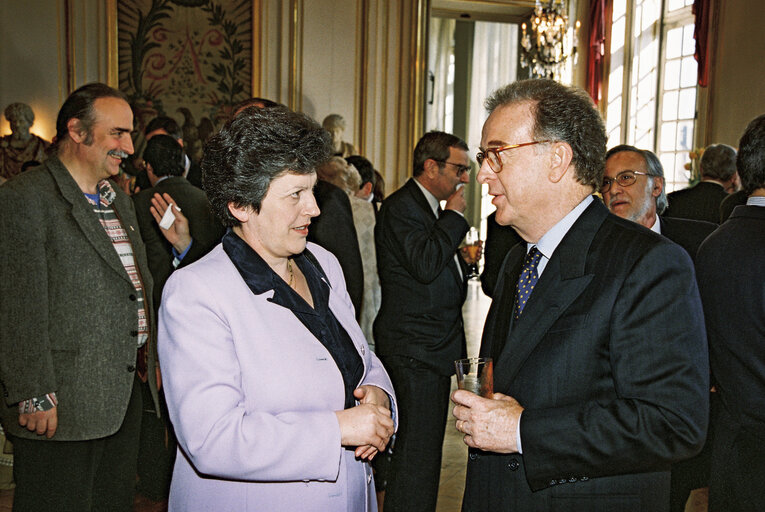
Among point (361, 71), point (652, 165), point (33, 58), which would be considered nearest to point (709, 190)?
point (652, 165)

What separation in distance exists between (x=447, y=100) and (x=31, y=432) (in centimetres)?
1352

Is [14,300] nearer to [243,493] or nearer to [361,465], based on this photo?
[243,493]

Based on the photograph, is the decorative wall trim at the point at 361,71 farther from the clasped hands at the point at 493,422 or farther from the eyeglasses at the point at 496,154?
the clasped hands at the point at 493,422

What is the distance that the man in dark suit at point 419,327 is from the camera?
3.16 m

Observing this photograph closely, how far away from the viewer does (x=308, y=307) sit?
69.7 inches

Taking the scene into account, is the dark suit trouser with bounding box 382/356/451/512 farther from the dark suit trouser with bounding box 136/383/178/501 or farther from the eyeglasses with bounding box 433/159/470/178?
the dark suit trouser with bounding box 136/383/178/501

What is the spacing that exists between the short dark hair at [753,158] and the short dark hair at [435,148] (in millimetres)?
1413

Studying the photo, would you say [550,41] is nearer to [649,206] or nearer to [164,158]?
[649,206]

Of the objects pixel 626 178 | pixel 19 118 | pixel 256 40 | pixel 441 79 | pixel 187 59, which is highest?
pixel 441 79

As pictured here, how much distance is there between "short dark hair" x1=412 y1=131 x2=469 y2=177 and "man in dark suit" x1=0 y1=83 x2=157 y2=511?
4.51 feet

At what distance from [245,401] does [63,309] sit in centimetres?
111

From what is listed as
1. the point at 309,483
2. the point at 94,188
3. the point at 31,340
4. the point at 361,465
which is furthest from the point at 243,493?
the point at 94,188

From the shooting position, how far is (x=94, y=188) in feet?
8.61

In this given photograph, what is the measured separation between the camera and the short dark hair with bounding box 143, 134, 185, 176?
11.0 feet
